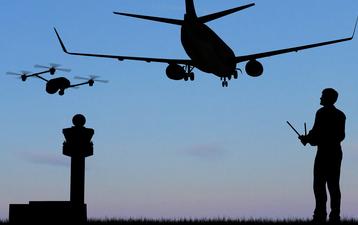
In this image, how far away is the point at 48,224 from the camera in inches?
489

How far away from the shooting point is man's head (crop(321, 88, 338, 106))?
13.8 metres

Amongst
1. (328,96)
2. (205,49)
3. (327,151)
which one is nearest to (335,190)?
(327,151)

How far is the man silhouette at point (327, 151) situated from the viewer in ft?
44.8

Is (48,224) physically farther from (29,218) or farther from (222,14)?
(222,14)

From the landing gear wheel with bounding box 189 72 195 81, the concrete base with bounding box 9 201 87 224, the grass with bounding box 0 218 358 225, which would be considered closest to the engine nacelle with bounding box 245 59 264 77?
the landing gear wheel with bounding box 189 72 195 81

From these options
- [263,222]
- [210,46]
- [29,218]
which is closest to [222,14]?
[210,46]

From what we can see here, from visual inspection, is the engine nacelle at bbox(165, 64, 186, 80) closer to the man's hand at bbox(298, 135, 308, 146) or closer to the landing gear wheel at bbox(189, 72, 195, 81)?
the landing gear wheel at bbox(189, 72, 195, 81)

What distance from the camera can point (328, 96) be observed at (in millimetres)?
13797

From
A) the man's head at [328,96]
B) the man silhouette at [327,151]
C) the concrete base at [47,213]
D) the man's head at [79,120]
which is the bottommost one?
the concrete base at [47,213]

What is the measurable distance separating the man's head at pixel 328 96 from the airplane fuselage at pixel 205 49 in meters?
36.4

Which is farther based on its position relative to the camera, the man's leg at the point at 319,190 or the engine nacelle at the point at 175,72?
the engine nacelle at the point at 175,72

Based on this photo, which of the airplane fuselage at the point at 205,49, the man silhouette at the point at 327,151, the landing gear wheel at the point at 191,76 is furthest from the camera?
the landing gear wheel at the point at 191,76

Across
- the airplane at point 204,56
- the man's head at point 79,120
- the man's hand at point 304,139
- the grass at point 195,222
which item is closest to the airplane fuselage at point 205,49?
the airplane at point 204,56

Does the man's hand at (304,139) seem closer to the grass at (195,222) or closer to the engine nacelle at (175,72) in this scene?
the grass at (195,222)
